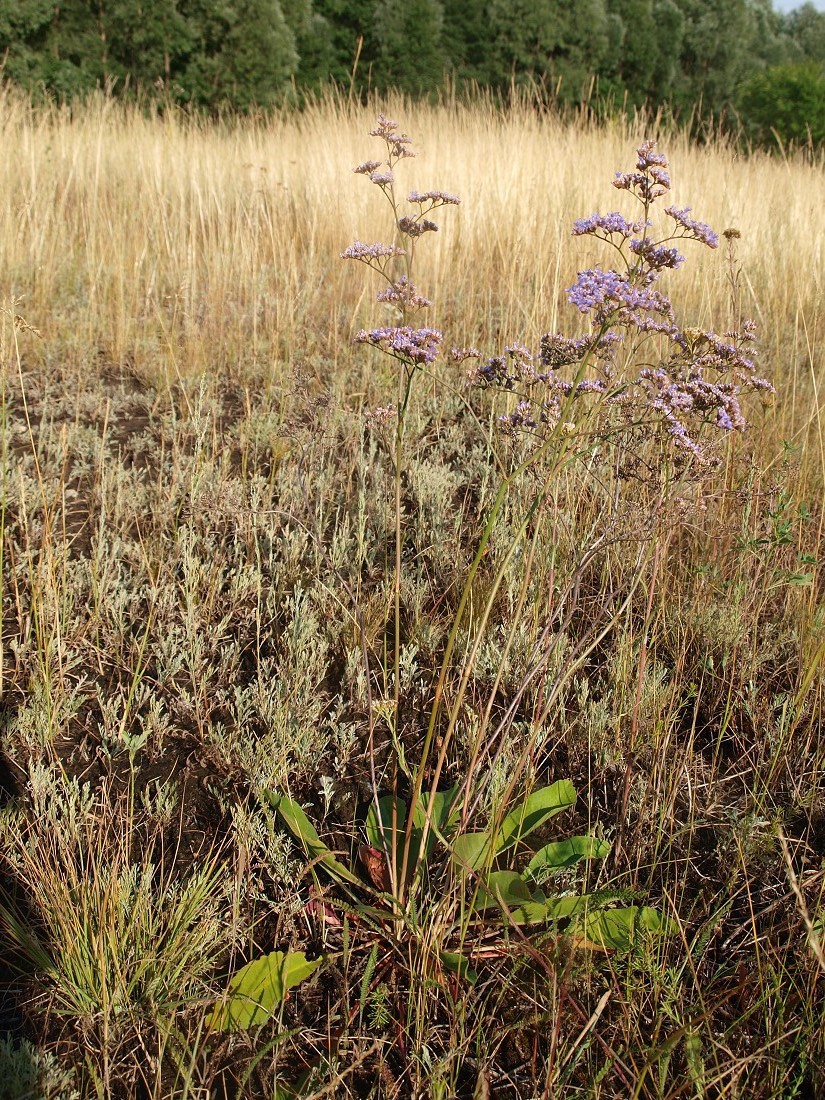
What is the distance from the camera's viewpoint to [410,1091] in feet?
4.90

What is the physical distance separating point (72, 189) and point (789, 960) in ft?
24.5

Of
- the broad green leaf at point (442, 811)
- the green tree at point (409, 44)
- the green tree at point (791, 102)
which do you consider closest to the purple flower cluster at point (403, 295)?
the broad green leaf at point (442, 811)

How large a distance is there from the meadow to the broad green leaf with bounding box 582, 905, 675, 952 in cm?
1

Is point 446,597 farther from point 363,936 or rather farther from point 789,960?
point 789,960

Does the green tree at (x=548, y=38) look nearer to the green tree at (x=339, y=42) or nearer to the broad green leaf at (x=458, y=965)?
the green tree at (x=339, y=42)

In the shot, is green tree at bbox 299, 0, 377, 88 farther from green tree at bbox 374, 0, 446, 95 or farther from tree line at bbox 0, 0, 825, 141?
green tree at bbox 374, 0, 446, 95

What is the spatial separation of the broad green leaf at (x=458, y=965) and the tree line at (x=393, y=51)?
11.3m

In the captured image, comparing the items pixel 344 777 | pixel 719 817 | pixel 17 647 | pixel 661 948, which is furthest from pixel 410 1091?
pixel 17 647

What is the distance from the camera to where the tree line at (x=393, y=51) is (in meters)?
13.1

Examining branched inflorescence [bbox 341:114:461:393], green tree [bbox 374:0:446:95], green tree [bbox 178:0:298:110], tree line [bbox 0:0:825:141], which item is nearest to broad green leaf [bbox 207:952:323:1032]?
branched inflorescence [bbox 341:114:461:393]

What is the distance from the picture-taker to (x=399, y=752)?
189 centimetres

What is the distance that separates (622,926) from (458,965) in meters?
0.34

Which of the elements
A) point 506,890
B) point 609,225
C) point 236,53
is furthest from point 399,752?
point 236,53

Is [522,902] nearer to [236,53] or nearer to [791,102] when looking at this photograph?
[236,53]
